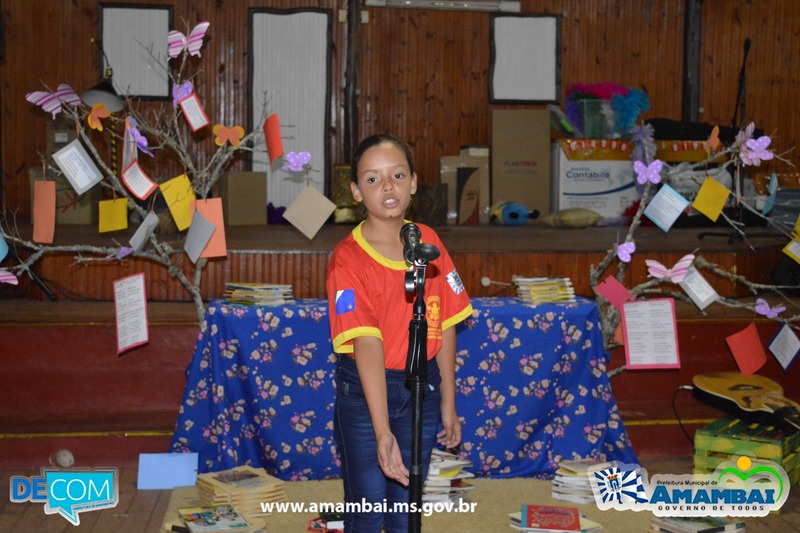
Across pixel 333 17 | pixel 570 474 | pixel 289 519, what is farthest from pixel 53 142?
pixel 570 474

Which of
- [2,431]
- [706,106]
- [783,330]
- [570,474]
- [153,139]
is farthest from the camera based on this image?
[706,106]

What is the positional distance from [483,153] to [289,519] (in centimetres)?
449

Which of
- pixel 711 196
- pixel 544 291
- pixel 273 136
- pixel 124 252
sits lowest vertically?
pixel 544 291

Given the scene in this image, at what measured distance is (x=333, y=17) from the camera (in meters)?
7.59

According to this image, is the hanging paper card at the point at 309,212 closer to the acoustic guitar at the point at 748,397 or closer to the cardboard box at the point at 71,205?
the acoustic guitar at the point at 748,397

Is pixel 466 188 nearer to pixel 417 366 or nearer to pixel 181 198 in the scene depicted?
pixel 181 198

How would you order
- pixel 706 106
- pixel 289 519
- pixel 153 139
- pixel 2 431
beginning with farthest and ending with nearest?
pixel 706 106
pixel 153 139
pixel 2 431
pixel 289 519

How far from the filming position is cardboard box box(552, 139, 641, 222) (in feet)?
23.6

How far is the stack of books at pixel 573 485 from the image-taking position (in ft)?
11.6

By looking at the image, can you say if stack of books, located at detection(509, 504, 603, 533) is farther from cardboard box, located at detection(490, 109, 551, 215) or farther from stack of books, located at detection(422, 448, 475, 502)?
cardboard box, located at detection(490, 109, 551, 215)

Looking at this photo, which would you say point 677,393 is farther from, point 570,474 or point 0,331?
point 0,331

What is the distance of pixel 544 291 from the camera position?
3936 millimetres

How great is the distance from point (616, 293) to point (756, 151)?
84 cm

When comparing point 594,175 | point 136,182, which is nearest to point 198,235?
point 136,182
